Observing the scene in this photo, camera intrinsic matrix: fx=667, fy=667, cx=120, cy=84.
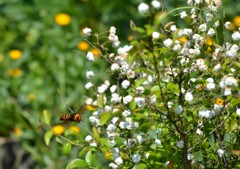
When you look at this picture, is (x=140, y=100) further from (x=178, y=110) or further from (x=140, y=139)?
(x=140, y=139)

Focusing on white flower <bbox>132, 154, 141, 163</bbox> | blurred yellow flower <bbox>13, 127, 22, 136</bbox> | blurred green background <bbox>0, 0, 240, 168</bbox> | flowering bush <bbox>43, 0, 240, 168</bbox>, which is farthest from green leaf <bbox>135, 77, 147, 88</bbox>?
blurred yellow flower <bbox>13, 127, 22, 136</bbox>

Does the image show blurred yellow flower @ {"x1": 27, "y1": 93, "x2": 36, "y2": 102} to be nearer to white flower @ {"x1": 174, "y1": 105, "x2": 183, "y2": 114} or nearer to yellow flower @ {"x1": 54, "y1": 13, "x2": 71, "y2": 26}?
yellow flower @ {"x1": 54, "y1": 13, "x2": 71, "y2": 26}

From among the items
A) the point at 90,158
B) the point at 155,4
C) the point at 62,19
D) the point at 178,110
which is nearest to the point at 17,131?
the point at 62,19

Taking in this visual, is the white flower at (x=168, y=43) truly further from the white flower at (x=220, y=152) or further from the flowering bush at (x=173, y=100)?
the white flower at (x=220, y=152)

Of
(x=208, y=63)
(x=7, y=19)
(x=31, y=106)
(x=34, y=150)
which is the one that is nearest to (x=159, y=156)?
(x=208, y=63)

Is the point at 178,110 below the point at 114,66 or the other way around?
below

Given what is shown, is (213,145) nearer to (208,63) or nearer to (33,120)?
(208,63)
